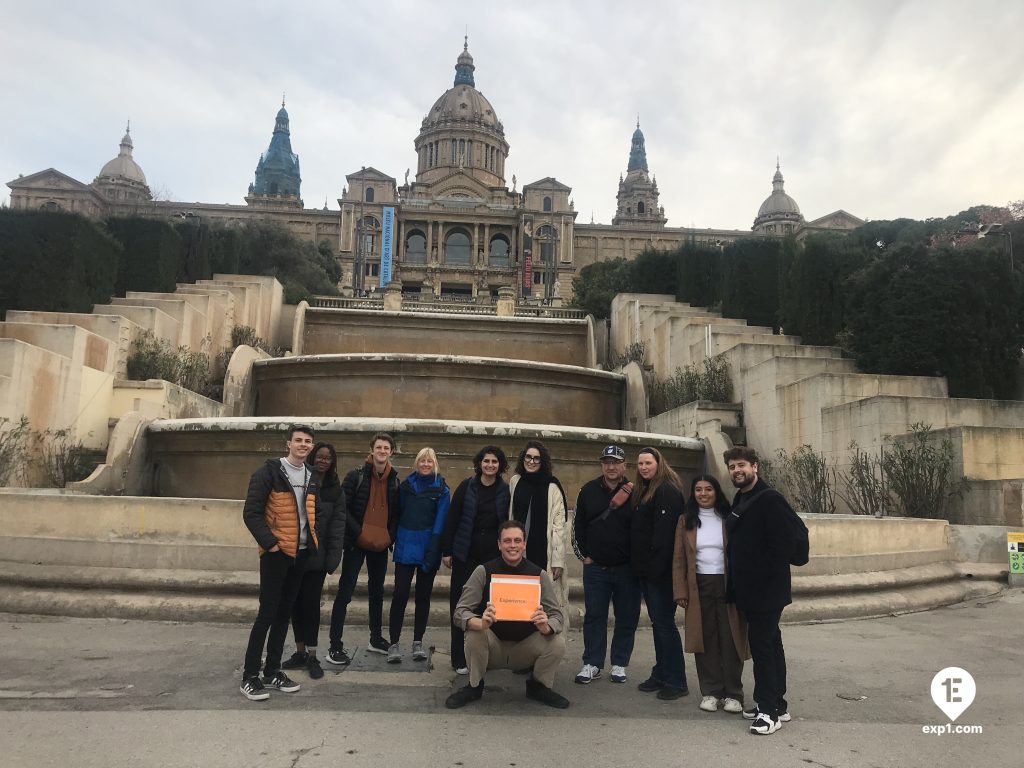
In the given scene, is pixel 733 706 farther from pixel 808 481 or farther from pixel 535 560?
pixel 808 481

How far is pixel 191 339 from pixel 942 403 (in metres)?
13.2

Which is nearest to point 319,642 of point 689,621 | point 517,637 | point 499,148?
point 517,637

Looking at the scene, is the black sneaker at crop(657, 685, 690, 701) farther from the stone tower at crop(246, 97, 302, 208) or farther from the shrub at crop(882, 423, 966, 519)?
the stone tower at crop(246, 97, 302, 208)

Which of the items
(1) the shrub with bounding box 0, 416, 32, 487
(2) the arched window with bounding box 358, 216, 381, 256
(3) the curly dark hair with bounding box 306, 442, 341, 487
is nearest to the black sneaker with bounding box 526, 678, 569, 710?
(3) the curly dark hair with bounding box 306, 442, 341, 487

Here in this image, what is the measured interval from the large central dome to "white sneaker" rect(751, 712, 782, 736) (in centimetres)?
10635

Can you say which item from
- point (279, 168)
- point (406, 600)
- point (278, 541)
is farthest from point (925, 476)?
point (279, 168)

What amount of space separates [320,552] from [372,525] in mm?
581

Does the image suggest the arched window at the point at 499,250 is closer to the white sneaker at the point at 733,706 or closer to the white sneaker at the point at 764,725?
the white sneaker at the point at 733,706

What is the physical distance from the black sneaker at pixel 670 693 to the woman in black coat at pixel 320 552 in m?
2.14

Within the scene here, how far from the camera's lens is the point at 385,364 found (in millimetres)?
12297

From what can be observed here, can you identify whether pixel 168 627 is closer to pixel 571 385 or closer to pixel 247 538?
pixel 247 538

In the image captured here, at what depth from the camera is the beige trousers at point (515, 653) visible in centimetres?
432

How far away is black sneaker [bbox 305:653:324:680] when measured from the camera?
470 cm

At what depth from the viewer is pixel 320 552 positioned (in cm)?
472
